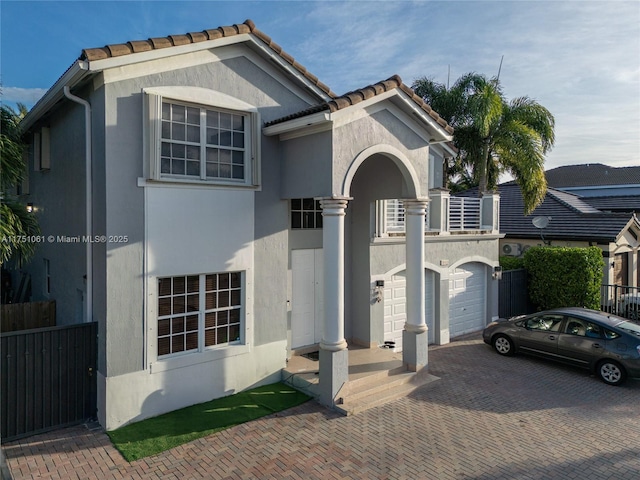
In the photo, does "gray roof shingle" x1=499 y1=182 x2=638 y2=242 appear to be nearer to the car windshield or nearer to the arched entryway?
the car windshield

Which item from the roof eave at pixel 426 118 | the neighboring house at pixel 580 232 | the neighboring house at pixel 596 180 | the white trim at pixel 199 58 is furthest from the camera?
the neighboring house at pixel 596 180

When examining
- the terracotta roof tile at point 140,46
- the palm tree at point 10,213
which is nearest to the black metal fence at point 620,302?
the terracotta roof tile at point 140,46

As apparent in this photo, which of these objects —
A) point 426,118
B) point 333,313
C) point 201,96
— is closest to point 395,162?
point 426,118

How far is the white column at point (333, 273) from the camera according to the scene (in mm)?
9500

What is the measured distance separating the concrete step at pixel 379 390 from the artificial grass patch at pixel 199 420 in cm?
103

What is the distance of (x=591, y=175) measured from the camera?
41906mm

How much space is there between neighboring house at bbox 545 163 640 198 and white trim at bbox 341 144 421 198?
97.5ft

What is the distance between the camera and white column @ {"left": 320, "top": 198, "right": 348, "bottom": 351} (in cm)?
950

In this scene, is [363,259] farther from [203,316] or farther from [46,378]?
[46,378]

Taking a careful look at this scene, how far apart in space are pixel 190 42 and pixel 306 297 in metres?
6.83

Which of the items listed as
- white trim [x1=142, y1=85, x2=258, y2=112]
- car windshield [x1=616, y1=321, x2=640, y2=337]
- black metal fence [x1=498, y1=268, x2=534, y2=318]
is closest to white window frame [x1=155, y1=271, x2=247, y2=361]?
white trim [x1=142, y1=85, x2=258, y2=112]

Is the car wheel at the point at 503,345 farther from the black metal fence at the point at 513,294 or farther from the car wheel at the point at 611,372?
the black metal fence at the point at 513,294

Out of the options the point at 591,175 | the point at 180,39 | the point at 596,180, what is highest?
the point at 591,175

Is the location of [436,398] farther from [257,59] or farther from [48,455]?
[257,59]
